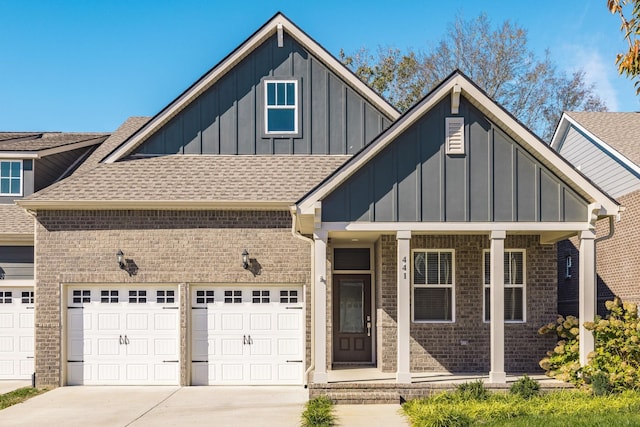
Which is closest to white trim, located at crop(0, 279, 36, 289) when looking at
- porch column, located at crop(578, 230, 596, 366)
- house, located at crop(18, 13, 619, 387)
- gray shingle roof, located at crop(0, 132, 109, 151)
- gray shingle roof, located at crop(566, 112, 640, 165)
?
house, located at crop(18, 13, 619, 387)

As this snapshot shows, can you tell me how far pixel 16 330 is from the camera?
17141 mm

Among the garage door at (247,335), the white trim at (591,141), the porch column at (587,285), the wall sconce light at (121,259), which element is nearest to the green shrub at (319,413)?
the garage door at (247,335)

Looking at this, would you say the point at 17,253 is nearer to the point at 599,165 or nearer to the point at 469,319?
the point at 469,319

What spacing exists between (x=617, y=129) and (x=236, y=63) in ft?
40.7

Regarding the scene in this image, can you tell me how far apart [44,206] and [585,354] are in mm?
11476

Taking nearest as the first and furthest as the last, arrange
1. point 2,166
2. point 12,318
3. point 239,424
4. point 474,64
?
point 239,424
point 12,318
point 2,166
point 474,64

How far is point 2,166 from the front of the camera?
1864 cm

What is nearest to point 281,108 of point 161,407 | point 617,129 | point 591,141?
point 161,407

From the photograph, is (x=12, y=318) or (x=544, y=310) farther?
(x=12, y=318)

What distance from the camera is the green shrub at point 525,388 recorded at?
1284 cm

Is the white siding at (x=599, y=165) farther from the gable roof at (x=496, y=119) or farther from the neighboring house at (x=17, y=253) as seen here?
the neighboring house at (x=17, y=253)

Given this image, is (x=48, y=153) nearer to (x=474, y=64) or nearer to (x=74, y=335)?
(x=74, y=335)

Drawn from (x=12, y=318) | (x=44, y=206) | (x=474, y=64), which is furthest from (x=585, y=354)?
(x=474, y=64)

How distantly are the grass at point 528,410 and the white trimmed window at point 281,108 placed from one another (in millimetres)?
7572
